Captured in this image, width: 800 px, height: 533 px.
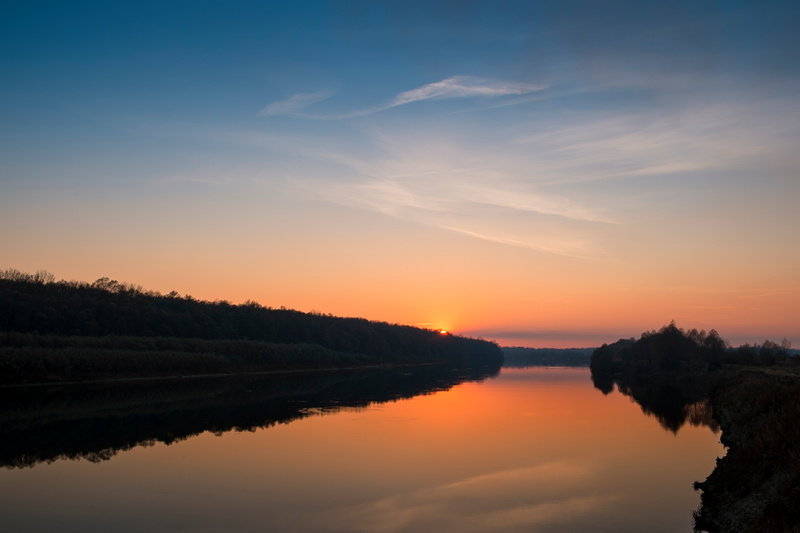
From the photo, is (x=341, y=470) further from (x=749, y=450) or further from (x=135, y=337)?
(x=135, y=337)

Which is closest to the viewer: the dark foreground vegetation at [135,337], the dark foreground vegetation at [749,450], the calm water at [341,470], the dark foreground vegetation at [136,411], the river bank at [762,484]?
the river bank at [762,484]

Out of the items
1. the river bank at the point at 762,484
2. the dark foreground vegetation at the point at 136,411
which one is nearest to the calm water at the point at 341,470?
the dark foreground vegetation at the point at 136,411

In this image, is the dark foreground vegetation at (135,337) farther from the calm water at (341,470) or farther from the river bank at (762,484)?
the river bank at (762,484)

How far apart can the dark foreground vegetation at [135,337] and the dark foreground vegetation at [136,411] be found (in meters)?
3.31

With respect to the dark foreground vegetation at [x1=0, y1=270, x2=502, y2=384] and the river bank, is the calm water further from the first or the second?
the dark foreground vegetation at [x1=0, y1=270, x2=502, y2=384]

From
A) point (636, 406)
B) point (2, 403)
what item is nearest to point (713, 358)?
point (636, 406)

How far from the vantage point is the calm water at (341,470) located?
701 inches

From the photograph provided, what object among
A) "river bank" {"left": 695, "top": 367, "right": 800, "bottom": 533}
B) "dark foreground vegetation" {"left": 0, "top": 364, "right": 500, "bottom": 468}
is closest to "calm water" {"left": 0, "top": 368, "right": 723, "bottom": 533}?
"dark foreground vegetation" {"left": 0, "top": 364, "right": 500, "bottom": 468}

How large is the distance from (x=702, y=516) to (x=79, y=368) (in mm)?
62299

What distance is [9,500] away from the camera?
63.0ft

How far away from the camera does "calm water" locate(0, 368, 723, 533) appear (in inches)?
701

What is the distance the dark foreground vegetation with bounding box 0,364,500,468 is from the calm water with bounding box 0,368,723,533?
0.20 m

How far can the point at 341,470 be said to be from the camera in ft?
80.4

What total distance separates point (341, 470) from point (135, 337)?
64951mm
